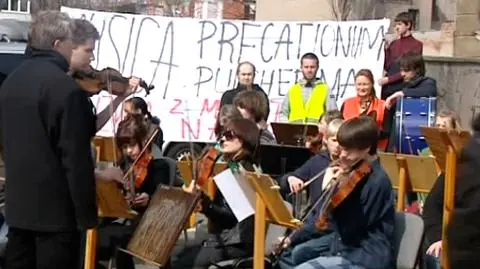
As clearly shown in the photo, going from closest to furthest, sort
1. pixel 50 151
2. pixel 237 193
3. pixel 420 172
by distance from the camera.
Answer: pixel 50 151 < pixel 237 193 < pixel 420 172

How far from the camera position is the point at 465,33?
15.1 m

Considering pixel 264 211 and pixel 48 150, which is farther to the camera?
pixel 264 211

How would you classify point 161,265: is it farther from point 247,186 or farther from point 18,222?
point 18,222

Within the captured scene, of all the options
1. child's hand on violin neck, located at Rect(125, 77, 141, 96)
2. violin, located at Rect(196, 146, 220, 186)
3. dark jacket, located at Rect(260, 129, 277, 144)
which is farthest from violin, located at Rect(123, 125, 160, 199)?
dark jacket, located at Rect(260, 129, 277, 144)

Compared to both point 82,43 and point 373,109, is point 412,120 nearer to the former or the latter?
point 373,109

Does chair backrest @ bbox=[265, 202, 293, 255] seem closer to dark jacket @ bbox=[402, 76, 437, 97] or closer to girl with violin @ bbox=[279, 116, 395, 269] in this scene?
girl with violin @ bbox=[279, 116, 395, 269]

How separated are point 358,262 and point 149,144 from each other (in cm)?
213

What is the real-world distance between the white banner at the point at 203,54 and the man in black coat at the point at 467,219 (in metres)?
9.82

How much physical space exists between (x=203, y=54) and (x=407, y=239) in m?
7.61

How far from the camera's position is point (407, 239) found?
5648 mm

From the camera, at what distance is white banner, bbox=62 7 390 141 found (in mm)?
12758

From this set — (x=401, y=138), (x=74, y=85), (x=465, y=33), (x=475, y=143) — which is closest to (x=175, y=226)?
(x=74, y=85)

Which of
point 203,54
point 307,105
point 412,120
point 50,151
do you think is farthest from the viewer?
point 203,54

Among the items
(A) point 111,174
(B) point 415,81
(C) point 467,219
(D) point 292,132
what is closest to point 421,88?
(B) point 415,81
